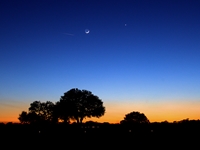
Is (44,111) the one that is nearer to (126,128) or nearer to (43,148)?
(126,128)

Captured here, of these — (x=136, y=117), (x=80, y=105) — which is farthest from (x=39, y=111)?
(x=136, y=117)

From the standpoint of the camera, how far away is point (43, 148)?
62.1ft

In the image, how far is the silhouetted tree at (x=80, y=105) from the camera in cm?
6375

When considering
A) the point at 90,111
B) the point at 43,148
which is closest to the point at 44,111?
the point at 90,111

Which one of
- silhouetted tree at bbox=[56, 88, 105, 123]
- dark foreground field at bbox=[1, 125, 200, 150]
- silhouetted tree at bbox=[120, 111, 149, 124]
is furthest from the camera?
silhouetted tree at bbox=[120, 111, 149, 124]

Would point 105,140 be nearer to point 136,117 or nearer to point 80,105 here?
point 80,105

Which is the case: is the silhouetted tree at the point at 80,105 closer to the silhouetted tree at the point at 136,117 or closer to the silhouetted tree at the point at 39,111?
the silhouetted tree at the point at 39,111

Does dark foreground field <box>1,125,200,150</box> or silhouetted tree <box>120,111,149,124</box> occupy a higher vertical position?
silhouetted tree <box>120,111,149,124</box>

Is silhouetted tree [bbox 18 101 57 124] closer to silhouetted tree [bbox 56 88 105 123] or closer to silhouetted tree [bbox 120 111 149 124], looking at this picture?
silhouetted tree [bbox 56 88 105 123]

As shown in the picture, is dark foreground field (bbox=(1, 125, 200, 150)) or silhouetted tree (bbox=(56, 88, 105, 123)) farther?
silhouetted tree (bbox=(56, 88, 105, 123))

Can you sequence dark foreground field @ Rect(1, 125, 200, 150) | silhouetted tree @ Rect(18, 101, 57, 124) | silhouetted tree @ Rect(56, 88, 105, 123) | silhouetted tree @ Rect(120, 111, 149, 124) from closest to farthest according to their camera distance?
dark foreground field @ Rect(1, 125, 200, 150), silhouetted tree @ Rect(56, 88, 105, 123), silhouetted tree @ Rect(18, 101, 57, 124), silhouetted tree @ Rect(120, 111, 149, 124)

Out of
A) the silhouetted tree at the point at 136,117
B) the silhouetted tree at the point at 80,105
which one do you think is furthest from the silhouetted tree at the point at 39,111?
the silhouetted tree at the point at 136,117

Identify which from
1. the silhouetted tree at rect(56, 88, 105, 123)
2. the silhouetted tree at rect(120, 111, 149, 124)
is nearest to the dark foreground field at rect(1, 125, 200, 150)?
the silhouetted tree at rect(56, 88, 105, 123)

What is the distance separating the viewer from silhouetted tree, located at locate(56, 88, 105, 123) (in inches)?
2510
